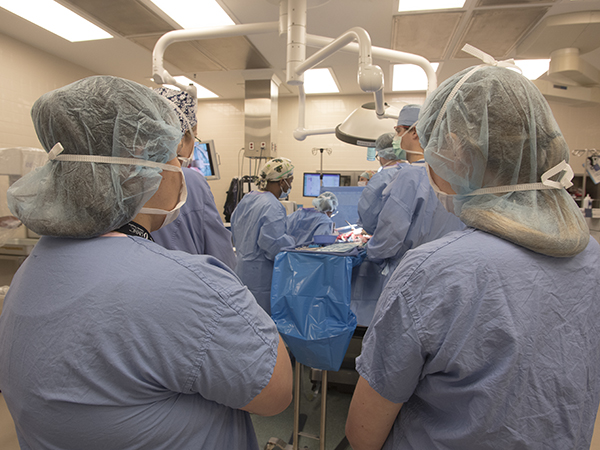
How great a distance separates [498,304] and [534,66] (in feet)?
17.8

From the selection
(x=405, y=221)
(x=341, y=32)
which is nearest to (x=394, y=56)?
(x=405, y=221)

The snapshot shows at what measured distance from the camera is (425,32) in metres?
3.70

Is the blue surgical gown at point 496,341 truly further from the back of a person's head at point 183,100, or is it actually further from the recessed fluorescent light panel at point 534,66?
the recessed fluorescent light panel at point 534,66

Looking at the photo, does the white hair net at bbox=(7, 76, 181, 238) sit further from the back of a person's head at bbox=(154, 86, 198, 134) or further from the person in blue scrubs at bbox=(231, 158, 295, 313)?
the person in blue scrubs at bbox=(231, 158, 295, 313)

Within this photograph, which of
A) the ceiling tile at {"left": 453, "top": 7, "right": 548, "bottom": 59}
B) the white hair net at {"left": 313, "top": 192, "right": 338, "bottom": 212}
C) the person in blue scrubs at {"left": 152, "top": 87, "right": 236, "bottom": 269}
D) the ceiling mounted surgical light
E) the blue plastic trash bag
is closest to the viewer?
the person in blue scrubs at {"left": 152, "top": 87, "right": 236, "bottom": 269}

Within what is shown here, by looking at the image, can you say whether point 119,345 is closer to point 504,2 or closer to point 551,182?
point 551,182

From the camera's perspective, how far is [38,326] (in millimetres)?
571

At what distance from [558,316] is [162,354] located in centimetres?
68

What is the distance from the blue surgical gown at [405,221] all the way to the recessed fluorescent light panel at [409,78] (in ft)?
10.5

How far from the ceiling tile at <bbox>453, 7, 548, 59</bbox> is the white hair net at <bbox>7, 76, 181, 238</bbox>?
12.0 feet

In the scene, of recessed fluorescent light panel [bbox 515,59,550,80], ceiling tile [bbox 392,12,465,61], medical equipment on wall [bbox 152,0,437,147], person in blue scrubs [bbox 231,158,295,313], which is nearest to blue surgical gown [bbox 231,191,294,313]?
person in blue scrubs [bbox 231,158,295,313]

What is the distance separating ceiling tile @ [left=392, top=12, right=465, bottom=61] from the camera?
3371 mm

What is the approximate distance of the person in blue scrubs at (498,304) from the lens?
60 centimetres

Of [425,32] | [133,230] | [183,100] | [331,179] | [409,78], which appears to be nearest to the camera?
[133,230]
